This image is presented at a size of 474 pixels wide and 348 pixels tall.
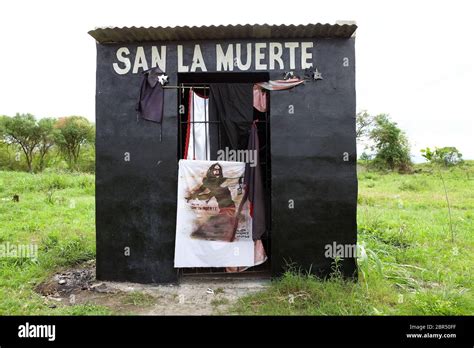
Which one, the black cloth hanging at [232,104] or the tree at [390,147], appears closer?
the black cloth hanging at [232,104]

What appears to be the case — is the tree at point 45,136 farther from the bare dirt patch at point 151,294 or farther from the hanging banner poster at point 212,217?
the hanging banner poster at point 212,217

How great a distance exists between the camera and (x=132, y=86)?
602cm

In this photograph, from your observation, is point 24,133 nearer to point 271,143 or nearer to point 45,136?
point 45,136

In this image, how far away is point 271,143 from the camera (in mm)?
5922

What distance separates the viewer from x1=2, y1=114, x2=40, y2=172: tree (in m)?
23.7

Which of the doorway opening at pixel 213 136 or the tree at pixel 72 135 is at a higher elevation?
the tree at pixel 72 135

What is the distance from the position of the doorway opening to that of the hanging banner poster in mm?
344

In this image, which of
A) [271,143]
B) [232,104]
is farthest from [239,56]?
→ [271,143]

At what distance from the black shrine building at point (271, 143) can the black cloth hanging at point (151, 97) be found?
57mm

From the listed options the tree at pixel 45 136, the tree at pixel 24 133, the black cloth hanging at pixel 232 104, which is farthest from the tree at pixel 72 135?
the black cloth hanging at pixel 232 104

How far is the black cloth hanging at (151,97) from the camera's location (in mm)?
5965

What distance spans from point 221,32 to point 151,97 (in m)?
1.44
